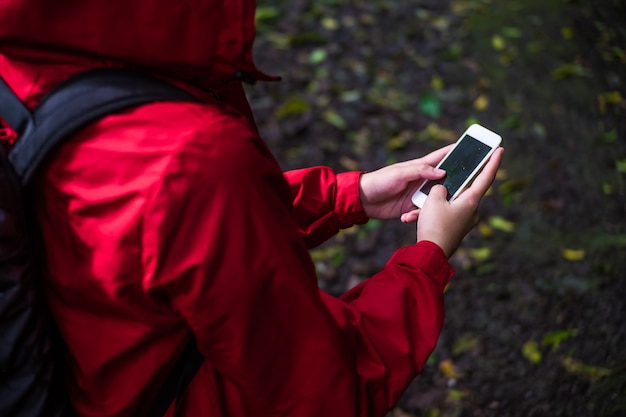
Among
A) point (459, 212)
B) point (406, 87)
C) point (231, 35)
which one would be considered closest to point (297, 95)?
point (406, 87)

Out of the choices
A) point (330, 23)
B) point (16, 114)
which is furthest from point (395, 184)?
point (330, 23)

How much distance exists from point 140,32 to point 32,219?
1.36 feet

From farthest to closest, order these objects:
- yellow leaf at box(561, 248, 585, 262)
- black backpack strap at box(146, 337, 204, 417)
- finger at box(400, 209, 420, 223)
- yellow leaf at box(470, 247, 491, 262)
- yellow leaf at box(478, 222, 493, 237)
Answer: yellow leaf at box(478, 222, 493, 237)
yellow leaf at box(470, 247, 491, 262)
yellow leaf at box(561, 248, 585, 262)
finger at box(400, 209, 420, 223)
black backpack strap at box(146, 337, 204, 417)

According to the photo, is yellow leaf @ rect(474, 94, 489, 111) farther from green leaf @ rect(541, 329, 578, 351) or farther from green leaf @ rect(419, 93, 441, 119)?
green leaf @ rect(541, 329, 578, 351)

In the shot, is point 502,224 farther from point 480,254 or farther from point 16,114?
point 16,114

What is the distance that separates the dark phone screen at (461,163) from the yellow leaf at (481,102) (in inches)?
93.3

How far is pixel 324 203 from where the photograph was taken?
1.98m

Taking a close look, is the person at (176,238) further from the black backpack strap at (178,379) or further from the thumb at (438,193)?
the thumb at (438,193)

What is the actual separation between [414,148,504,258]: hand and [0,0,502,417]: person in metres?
0.34

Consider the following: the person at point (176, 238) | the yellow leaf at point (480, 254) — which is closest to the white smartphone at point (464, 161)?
the person at point (176, 238)

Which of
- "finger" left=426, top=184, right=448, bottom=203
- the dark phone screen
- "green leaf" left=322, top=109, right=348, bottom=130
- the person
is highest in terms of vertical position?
the person

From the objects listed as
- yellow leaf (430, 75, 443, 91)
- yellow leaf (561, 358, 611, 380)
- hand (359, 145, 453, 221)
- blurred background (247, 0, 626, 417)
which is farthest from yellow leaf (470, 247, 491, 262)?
hand (359, 145, 453, 221)

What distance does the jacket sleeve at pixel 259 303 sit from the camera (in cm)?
113

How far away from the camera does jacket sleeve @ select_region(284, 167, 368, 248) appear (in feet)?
6.46
